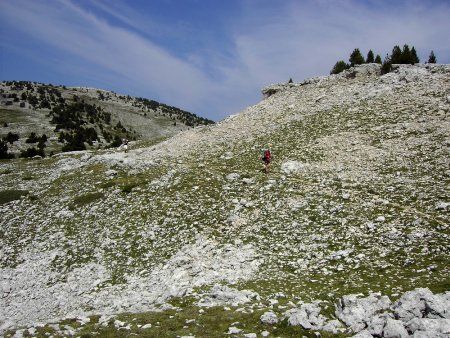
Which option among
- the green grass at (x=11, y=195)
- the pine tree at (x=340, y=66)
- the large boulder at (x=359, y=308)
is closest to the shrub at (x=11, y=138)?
the green grass at (x=11, y=195)

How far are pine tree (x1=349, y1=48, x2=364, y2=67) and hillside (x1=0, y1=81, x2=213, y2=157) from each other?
61.3 meters

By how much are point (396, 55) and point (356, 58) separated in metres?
10.4

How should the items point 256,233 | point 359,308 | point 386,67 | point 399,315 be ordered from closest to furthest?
1. point 399,315
2. point 359,308
3. point 256,233
4. point 386,67

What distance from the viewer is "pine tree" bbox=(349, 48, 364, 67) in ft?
220

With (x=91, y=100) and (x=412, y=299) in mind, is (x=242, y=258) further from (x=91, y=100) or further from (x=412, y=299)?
(x=91, y=100)

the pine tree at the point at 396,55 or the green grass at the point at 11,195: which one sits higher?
the pine tree at the point at 396,55

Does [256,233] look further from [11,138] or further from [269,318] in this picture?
[11,138]

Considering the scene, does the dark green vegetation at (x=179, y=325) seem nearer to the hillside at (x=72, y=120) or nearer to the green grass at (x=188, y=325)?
the green grass at (x=188, y=325)

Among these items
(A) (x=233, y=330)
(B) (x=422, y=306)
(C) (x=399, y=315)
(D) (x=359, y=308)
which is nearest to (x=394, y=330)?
(C) (x=399, y=315)

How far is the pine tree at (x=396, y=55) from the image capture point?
5709cm

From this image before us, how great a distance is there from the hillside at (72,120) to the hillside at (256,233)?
57881mm

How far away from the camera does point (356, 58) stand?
67.7 m

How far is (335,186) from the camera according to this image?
2830cm

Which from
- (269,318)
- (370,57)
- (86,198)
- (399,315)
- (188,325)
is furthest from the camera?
(370,57)
